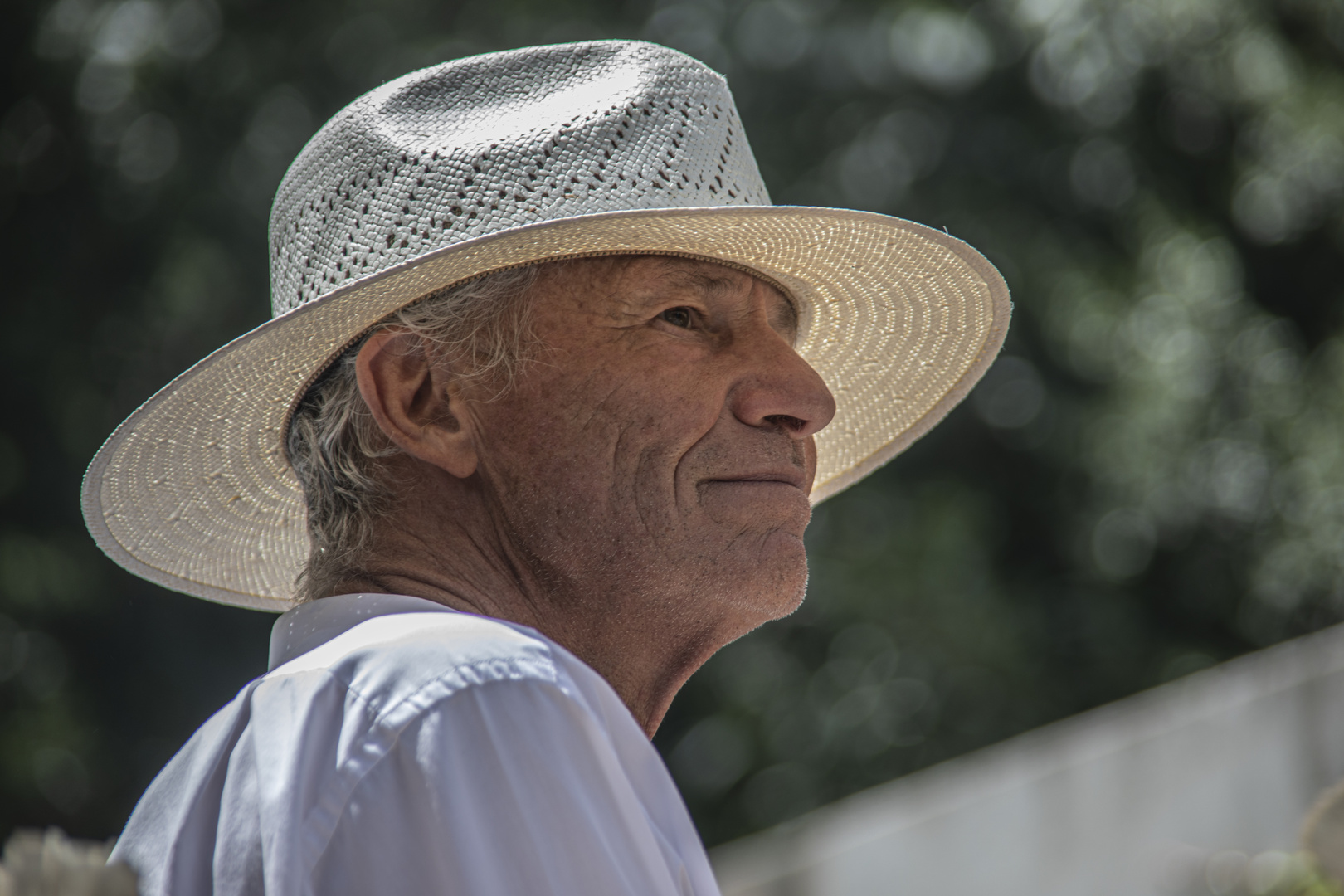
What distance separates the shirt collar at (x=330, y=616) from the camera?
4.14ft

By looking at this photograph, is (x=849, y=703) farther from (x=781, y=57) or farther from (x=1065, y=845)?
(x=781, y=57)

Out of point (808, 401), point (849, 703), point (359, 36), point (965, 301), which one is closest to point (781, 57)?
point (359, 36)

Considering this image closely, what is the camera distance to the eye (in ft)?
5.56

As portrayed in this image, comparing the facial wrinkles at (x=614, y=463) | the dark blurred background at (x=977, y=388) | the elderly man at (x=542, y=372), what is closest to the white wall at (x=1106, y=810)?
the dark blurred background at (x=977, y=388)

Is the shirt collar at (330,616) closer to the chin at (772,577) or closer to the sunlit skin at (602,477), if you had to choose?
the sunlit skin at (602,477)

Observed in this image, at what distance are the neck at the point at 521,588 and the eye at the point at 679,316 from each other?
338 mm

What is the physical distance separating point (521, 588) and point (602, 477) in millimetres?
174

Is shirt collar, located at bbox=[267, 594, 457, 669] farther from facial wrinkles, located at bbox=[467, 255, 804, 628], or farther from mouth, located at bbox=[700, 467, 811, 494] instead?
mouth, located at bbox=[700, 467, 811, 494]

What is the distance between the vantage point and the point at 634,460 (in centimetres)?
162

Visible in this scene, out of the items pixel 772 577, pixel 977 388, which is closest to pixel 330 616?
pixel 772 577

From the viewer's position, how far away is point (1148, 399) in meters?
7.45

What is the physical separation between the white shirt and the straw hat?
559mm

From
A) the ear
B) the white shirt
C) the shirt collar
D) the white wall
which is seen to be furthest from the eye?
the white wall

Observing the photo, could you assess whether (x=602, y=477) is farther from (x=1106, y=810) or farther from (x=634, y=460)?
(x=1106, y=810)
